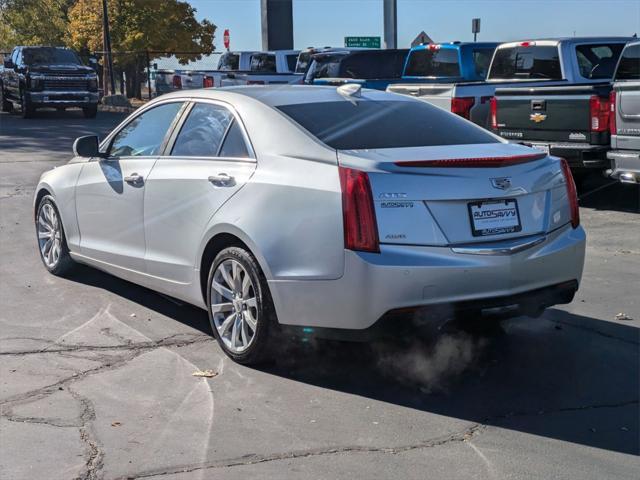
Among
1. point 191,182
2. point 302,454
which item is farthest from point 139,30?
point 302,454

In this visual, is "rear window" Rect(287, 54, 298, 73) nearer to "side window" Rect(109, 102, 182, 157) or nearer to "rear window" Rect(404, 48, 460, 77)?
"rear window" Rect(404, 48, 460, 77)

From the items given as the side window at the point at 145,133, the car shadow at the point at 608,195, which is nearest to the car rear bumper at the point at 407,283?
the side window at the point at 145,133

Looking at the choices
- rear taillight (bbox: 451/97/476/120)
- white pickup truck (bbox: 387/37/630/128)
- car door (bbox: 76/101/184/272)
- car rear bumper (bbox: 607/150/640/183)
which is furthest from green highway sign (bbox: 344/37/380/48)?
car door (bbox: 76/101/184/272)

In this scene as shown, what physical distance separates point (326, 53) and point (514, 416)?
16.5 m

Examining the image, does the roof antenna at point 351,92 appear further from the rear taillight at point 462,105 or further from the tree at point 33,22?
the tree at point 33,22

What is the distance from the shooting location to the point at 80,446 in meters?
4.47

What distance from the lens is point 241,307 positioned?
5.58m

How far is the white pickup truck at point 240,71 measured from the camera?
78.7ft

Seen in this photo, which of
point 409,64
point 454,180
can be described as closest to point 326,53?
point 409,64

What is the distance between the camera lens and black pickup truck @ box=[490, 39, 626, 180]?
11086mm

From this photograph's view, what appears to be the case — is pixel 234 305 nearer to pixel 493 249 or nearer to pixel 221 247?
pixel 221 247

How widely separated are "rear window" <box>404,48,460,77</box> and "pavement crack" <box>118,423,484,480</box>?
525 inches

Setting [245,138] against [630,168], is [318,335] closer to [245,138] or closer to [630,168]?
[245,138]

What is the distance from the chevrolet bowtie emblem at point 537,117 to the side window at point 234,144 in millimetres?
6683
